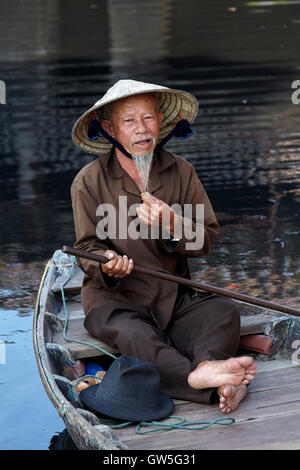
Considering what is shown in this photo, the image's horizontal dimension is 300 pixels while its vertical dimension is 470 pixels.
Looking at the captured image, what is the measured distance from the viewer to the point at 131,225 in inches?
160

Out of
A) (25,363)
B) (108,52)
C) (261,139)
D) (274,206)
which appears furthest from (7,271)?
(108,52)

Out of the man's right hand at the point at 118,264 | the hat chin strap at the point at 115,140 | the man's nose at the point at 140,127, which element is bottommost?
the man's right hand at the point at 118,264

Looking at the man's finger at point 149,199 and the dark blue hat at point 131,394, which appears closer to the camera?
the dark blue hat at point 131,394

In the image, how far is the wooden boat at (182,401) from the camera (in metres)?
3.27

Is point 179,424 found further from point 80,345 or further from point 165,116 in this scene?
point 165,116

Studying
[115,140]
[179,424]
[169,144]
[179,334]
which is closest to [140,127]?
[115,140]

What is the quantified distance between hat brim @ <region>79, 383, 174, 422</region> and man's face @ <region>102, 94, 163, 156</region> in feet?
3.59

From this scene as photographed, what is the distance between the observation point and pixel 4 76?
15188mm

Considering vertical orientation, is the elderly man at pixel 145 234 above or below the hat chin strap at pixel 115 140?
below

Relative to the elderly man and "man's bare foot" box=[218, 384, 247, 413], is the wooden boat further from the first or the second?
the elderly man

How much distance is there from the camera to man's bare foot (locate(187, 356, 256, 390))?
3.45m

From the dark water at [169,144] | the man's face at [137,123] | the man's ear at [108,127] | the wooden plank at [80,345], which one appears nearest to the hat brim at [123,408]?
the wooden plank at [80,345]

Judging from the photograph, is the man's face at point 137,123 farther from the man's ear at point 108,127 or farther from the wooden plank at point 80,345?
the wooden plank at point 80,345
